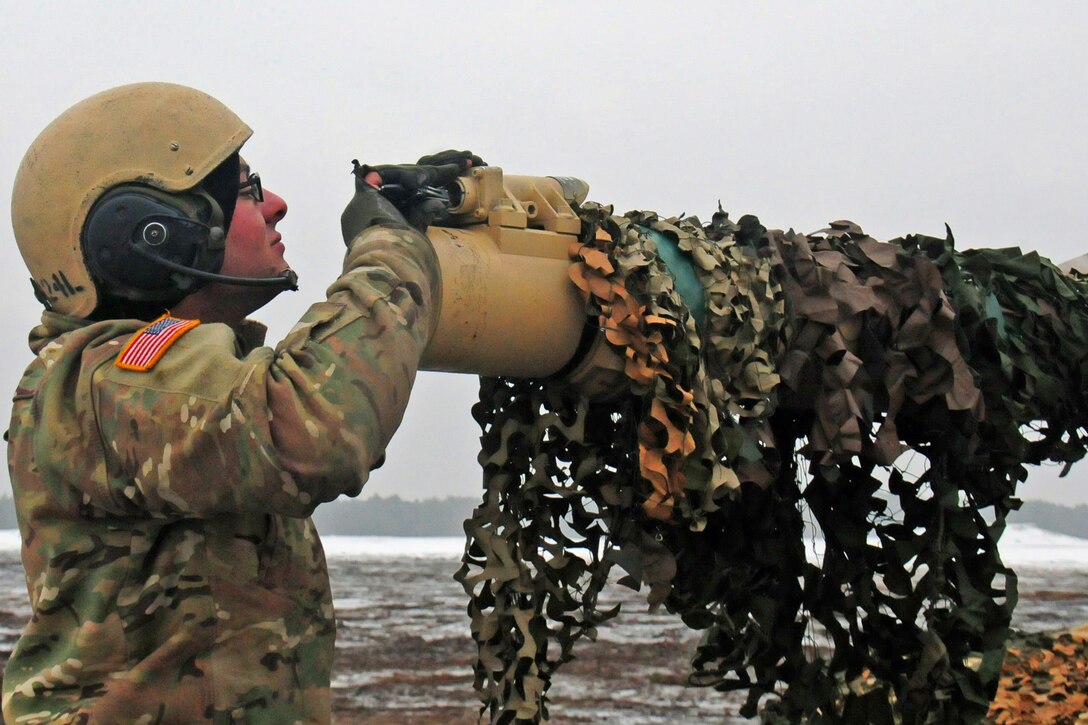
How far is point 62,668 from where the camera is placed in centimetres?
180

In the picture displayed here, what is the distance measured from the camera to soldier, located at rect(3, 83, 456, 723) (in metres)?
1.66

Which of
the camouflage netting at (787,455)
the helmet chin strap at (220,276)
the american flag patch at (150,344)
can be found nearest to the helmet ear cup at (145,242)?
the helmet chin strap at (220,276)

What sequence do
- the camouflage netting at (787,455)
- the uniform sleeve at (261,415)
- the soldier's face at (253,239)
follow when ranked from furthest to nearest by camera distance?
the camouflage netting at (787,455) → the soldier's face at (253,239) → the uniform sleeve at (261,415)

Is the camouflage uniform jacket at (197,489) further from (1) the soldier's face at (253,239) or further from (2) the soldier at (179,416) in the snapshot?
(1) the soldier's face at (253,239)

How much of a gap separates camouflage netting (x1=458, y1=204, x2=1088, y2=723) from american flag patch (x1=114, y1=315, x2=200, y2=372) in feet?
2.55

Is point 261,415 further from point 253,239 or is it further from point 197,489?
point 253,239

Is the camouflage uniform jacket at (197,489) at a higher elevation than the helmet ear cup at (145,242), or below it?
below

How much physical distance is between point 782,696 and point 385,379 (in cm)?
159

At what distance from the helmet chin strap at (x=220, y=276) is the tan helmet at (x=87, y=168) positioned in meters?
0.10

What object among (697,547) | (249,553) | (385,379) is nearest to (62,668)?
(249,553)

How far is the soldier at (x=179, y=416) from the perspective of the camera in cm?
166

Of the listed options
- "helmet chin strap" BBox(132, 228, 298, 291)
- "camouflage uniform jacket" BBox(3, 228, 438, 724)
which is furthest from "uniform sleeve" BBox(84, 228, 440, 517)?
"helmet chin strap" BBox(132, 228, 298, 291)

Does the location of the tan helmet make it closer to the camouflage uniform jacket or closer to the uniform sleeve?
the camouflage uniform jacket

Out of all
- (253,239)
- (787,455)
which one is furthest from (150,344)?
(787,455)
